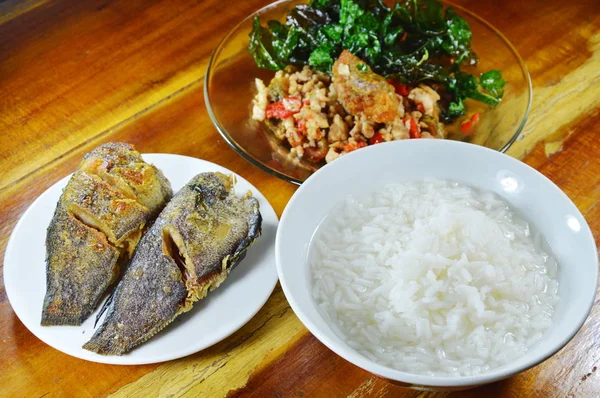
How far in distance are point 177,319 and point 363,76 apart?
41.8 inches

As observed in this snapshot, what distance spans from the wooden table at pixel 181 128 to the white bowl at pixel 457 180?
312 mm

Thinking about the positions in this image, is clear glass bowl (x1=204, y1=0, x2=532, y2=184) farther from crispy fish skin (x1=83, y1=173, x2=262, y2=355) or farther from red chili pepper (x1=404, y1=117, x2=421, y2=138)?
crispy fish skin (x1=83, y1=173, x2=262, y2=355)

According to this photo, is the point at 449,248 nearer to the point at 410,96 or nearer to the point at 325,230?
the point at 325,230

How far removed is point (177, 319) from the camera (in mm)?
1761

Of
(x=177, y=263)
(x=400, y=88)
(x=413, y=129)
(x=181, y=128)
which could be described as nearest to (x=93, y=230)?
(x=177, y=263)

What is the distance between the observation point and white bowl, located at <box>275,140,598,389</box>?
4.45 feet

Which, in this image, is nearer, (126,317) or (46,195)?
(126,317)

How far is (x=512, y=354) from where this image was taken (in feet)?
4.73

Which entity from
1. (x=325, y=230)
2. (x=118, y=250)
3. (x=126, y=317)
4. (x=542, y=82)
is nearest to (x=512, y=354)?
(x=325, y=230)

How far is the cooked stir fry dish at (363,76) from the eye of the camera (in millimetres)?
2244

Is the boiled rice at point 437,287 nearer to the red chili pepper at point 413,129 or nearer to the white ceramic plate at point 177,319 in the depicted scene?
the white ceramic plate at point 177,319

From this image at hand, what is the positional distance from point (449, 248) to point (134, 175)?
3.07 feet

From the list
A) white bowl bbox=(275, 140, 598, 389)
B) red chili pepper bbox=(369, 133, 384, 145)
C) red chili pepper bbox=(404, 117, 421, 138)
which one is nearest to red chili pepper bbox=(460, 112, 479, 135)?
red chili pepper bbox=(404, 117, 421, 138)

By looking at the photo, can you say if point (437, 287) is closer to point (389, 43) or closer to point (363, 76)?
point (363, 76)
